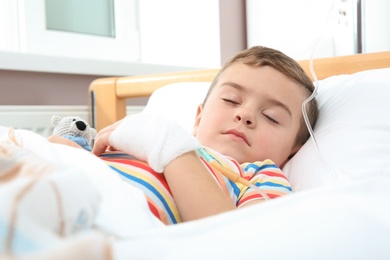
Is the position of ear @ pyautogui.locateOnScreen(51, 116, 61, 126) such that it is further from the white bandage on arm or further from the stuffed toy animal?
the white bandage on arm

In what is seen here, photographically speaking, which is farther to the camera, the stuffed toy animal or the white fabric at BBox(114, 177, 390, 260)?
the stuffed toy animal

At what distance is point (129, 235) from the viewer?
41 cm

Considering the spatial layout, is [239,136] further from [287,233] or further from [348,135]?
[287,233]

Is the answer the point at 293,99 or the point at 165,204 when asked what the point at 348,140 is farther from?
the point at 165,204

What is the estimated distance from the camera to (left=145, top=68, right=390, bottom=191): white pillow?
0.90 m

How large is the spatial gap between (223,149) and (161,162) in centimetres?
29

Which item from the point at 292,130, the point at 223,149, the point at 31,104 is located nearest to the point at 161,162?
the point at 223,149

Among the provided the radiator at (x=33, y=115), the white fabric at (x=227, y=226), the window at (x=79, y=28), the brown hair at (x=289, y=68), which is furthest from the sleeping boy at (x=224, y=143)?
the window at (x=79, y=28)

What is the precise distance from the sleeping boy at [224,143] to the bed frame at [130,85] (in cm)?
19

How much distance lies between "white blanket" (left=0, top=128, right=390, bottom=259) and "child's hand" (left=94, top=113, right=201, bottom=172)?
0.53 feet

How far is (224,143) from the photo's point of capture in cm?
104

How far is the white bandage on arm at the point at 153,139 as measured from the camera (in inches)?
29.7

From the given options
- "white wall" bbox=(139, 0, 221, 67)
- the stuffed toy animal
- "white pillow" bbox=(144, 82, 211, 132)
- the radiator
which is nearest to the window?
"white wall" bbox=(139, 0, 221, 67)

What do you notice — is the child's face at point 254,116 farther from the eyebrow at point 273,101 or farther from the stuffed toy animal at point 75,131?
the stuffed toy animal at point 75,131
